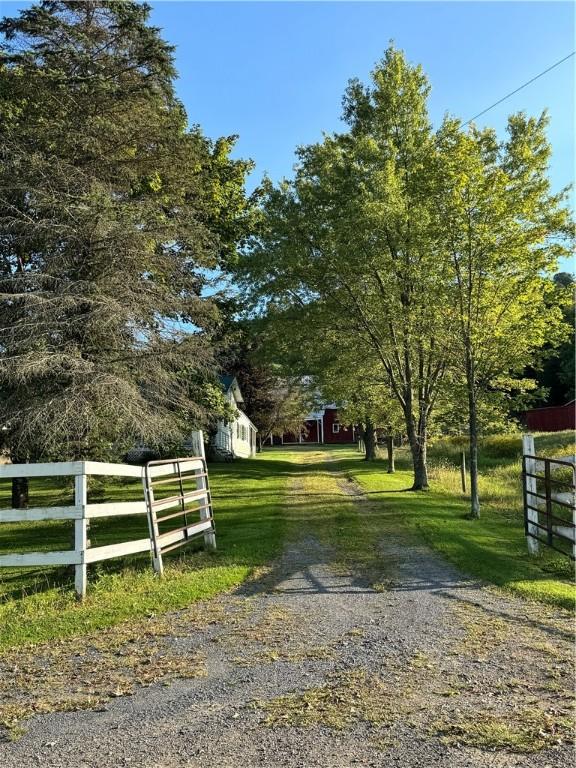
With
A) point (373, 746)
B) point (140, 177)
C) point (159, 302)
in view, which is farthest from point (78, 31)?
point (373, 746)

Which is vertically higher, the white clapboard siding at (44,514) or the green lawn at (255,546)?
the white clapboard siding at (44,514)

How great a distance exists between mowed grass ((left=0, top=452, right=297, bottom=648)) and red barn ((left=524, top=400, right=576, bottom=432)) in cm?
3035

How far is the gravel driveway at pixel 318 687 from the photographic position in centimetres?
326

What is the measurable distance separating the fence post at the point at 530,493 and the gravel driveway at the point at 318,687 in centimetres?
264

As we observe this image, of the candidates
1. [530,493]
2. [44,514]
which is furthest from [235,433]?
[44,514]

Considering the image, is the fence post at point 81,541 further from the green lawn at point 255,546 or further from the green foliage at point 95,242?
the green foliage at point 95,242

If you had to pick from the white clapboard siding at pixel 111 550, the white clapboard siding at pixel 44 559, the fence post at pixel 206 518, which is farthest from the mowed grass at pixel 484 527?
the white clapboard siding at pixel 44 559

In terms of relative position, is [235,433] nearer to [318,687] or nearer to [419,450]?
[419,450]

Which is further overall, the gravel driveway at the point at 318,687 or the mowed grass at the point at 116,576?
the mowed grass at the point at 116,576

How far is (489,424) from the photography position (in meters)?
15.4

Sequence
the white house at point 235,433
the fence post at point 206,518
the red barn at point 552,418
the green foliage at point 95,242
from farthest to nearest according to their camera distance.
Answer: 1. the red barn at point 552,418
2. the white house at point 235,433
3. the green foliage at point 95,242
4. the fence post at point 206,518

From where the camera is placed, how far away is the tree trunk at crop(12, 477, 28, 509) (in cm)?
1404

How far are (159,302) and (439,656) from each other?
33.2ft

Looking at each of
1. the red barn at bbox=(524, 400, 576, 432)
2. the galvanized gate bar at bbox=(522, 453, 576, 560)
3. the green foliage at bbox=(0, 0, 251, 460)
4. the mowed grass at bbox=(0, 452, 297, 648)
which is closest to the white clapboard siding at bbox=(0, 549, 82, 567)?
the mowed grass at bbox=(0, 452, 297, 648)
